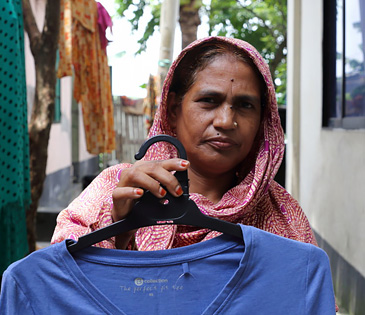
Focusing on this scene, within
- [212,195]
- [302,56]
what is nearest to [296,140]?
[302,56]

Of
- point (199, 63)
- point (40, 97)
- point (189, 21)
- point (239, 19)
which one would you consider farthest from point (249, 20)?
point (199, 63)

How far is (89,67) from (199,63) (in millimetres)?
3992

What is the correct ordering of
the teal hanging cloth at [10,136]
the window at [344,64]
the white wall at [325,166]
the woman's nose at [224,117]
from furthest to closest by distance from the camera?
the window at [344,64] < the white wall at [325,166] < the teal hanging cloth at [10,136] < the woman's nose at [224,117]

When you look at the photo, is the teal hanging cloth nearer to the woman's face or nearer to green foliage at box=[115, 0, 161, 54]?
the woman's face

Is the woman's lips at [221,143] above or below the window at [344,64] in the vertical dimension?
below

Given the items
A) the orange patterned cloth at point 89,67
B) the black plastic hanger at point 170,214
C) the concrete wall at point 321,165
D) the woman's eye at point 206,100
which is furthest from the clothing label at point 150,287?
the orange patterned cloth at point 89,67

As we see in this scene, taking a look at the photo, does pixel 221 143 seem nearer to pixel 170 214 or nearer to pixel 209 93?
pixel 209 93

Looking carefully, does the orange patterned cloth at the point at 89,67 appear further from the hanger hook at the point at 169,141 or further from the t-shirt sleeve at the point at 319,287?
the t-shirt sleeve at the point at 319,287

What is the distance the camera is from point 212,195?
5.45 ft

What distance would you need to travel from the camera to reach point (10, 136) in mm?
2400

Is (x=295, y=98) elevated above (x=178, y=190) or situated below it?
above

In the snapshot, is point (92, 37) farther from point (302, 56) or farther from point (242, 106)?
point (242, 106)

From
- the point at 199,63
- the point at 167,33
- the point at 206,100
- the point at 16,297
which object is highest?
the point at 167,33

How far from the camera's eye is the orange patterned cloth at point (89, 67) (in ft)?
15.3
